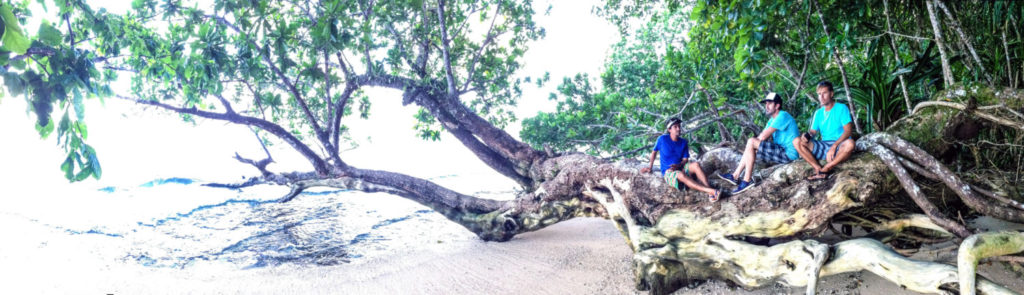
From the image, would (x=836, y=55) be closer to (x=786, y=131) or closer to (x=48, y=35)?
(x=786, y=131)

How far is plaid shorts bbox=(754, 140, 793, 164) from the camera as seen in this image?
14.1 ft

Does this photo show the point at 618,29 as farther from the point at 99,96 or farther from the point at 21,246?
the point at 21,246

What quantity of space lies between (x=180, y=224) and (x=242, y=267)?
563 centimetres

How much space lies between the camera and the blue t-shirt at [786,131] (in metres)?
4.10

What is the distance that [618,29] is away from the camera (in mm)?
9500

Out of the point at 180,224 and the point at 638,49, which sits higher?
the point at 638,49

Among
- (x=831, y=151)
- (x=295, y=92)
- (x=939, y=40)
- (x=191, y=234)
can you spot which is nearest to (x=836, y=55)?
(x=939, y=40)

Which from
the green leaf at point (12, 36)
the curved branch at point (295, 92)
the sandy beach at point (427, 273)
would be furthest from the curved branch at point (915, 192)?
the curved branch at point (295, 92)

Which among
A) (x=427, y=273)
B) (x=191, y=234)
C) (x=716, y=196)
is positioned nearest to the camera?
(x=716, y=196)

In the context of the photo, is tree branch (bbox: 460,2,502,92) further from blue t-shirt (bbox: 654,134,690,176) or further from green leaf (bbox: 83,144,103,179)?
green leaf (bbox: 83,144,103,179)

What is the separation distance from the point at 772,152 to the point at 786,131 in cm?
25

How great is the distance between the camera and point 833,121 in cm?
387

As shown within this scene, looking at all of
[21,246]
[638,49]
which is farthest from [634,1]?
[21,246]

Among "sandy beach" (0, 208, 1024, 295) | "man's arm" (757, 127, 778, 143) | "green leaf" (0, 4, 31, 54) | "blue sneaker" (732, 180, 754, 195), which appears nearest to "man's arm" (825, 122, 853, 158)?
"man's arm" (757, 127, 778, 143)
